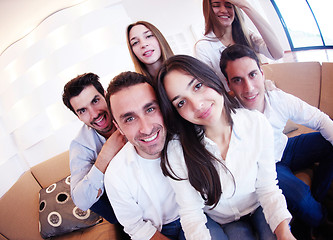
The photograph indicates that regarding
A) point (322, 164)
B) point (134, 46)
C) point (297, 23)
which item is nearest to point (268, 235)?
point (322, 164)

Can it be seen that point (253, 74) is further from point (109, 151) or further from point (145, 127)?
point (109, 151)

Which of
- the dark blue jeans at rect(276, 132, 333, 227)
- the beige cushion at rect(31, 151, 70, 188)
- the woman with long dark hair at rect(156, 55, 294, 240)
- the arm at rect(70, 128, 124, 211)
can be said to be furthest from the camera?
the beige cushion at rect(31, 151, 70, 188)

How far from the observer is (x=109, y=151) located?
3.30ft

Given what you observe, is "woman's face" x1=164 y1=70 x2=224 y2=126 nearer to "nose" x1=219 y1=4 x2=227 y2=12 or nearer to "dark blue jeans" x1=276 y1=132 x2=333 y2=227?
"nose" x1=219 y1=4 x2=227 y2=12

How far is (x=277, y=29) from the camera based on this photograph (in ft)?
2.64

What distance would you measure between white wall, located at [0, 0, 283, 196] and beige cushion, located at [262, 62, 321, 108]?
198 millimetres

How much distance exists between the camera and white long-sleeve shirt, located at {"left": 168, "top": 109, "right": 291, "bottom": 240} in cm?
81

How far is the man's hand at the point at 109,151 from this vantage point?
39.3 inches

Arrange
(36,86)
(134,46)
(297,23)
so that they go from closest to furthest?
(297,23) < (134,46) < (36,86)

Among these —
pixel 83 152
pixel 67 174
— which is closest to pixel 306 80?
pixel 83 152

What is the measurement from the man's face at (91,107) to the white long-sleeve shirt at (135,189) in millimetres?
216

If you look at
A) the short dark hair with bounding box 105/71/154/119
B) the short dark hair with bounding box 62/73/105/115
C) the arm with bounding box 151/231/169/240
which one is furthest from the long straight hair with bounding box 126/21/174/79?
the arm with bounding box 151/231/169/240

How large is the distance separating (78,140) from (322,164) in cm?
134

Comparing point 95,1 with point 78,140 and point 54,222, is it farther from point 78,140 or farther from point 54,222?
point 54,222
